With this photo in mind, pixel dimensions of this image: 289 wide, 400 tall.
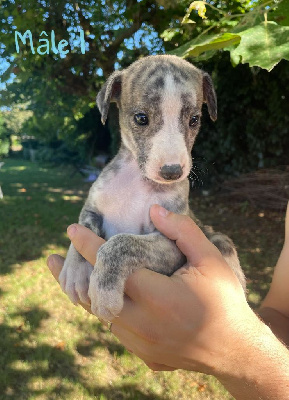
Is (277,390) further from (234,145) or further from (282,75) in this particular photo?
(234,145)

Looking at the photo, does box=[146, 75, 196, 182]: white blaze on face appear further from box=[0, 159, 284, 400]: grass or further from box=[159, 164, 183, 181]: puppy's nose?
box=[0, 159, 284, 400]: grass

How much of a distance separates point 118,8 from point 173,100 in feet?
21.4

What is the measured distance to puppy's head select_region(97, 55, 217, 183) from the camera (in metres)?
1.87

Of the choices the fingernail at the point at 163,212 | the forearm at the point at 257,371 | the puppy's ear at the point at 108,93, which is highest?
the puppy's ear at the point at 108,93

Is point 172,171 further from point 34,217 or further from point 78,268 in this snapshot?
point 34,217

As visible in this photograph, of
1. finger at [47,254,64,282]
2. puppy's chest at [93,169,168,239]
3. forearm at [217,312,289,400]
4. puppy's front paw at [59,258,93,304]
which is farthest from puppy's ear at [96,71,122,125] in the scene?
forearm at [217,312,289,400]

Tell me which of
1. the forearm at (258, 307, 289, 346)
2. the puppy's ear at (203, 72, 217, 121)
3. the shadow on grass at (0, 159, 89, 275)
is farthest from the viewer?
the shadow on grass at (0, 159, 89, 275)

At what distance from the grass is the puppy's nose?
3519 mm

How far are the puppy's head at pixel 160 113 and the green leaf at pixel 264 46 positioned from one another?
358 millimetres

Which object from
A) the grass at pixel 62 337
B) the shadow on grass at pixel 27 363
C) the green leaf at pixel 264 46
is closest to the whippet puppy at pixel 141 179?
the green leaf at pixel 264 46

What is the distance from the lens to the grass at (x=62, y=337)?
4496mm

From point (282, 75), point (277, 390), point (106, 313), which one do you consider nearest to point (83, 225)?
point (106, 313)

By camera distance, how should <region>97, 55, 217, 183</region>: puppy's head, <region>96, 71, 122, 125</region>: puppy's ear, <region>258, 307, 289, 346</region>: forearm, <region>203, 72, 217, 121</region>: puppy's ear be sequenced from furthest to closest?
<region>258, 307, 289, 346</region>: forearm → <region>203, 72, 217, 121</region>: puppy's ear → <region>96, 71, 122, 125</region>: puppy's ear → <region>97, 55, 217, 183</region>: puppy's head

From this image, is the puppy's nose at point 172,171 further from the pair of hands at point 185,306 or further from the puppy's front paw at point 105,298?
the puppy's front paw at point 105,298
